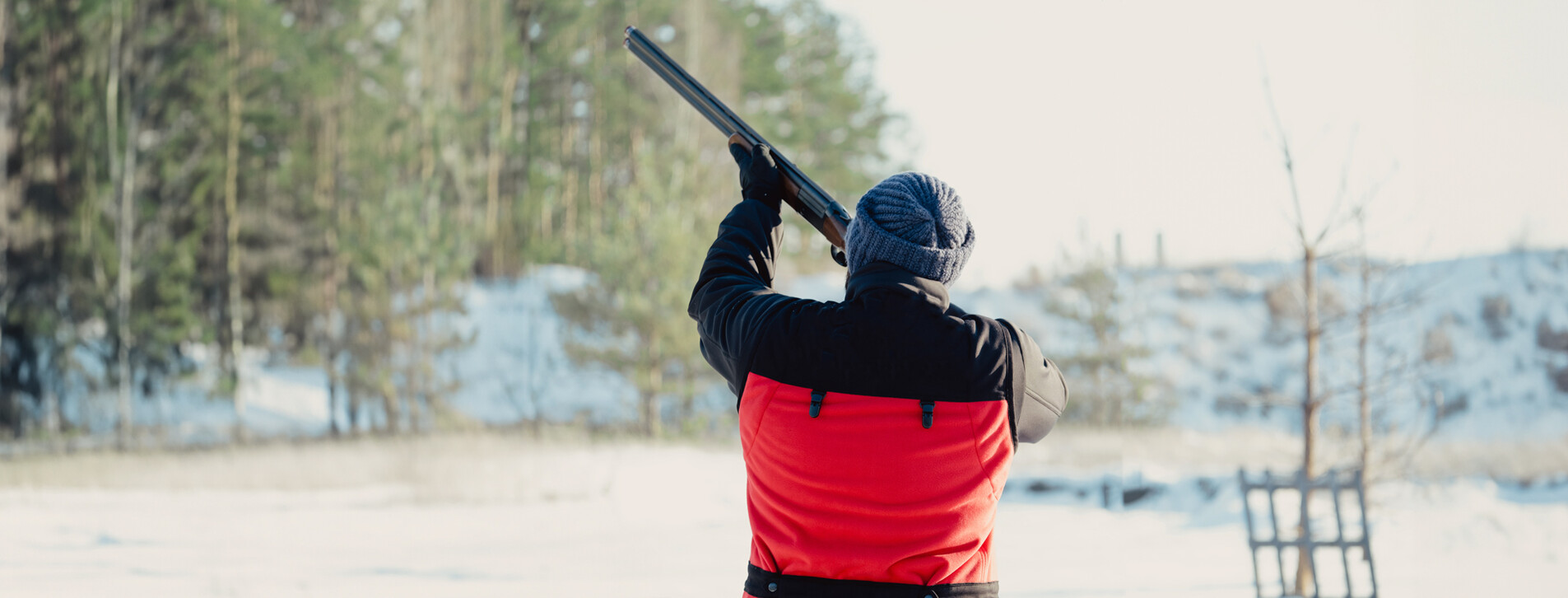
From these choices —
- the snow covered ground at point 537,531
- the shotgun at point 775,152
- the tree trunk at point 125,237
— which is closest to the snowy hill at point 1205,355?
the tree trunk at point 125,237

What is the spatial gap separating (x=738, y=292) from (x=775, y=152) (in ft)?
1.75

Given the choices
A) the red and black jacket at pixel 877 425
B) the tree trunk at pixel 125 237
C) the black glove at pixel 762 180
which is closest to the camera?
the red and black jacket at pixel 877 425

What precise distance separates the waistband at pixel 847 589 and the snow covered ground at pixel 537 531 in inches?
184

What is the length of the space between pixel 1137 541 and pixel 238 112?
45.9 ft

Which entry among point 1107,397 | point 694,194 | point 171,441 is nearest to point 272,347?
point 171,441

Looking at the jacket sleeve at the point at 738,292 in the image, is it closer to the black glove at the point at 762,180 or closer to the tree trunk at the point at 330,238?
the black glove at the point at 762,180

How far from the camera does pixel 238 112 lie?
14.9 metres

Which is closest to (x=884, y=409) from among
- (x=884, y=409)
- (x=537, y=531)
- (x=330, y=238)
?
(x=884, y=409)

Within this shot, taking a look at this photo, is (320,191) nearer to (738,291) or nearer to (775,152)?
(775,152)

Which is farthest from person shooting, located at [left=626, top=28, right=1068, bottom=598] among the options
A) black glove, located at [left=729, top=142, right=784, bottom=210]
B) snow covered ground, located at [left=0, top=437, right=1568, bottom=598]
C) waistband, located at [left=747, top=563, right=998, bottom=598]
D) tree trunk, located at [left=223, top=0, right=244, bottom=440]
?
tree trunk, located at [left=223, top=0, right=244, bottom=440]

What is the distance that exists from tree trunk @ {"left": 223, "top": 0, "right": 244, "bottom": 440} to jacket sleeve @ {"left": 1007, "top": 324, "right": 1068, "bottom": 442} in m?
15.4

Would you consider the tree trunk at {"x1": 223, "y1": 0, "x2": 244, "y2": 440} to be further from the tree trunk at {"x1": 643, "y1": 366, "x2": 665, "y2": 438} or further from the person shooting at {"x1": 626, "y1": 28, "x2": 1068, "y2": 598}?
the person shooting at {"x1": 626, "y1": 28, "x2": 1068, "y2": 598}

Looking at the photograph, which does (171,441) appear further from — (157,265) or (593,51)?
(593,51)

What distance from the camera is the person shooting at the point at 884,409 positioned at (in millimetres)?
1243
